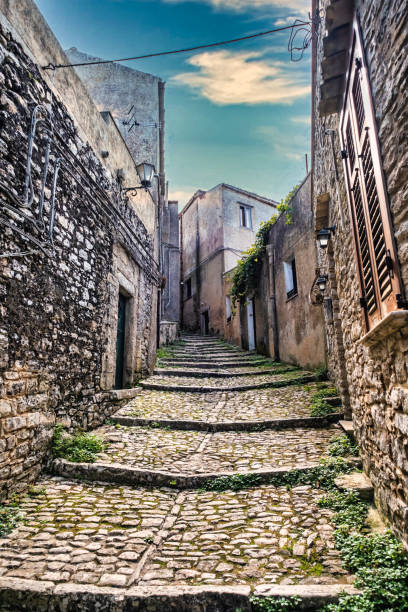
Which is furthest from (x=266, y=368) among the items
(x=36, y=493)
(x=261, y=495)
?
(x=36, y=493)

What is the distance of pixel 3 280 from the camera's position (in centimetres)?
353

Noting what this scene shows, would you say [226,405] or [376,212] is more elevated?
[376,212]

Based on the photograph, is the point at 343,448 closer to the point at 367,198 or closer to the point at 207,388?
the point at 367,198

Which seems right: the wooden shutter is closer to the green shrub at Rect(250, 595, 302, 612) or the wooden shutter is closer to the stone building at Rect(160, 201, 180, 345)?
the green shrub at Rect(250, 595, 302, 612)

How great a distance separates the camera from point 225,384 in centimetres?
913

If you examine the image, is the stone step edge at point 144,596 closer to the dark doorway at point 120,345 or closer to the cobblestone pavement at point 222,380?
the dark doorway at point 120,345

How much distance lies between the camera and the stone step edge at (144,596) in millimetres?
2244

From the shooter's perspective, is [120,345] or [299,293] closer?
[120,345]

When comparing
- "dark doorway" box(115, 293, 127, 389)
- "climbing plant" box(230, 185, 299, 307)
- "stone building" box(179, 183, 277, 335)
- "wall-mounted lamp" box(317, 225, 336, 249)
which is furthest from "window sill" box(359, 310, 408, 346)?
"stone building" box(179, 183, 277, 335)

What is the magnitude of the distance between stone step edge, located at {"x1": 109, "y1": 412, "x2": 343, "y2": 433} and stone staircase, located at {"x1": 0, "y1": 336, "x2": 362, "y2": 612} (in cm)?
2

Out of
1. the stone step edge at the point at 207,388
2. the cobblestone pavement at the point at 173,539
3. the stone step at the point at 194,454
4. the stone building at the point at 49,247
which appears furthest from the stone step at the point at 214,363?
the cobblestone pavement at the point at 173,539

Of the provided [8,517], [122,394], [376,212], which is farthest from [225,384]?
[376,212]

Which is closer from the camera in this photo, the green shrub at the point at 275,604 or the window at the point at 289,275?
the green shrub at the point at 275,604

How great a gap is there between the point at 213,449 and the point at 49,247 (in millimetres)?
3412
